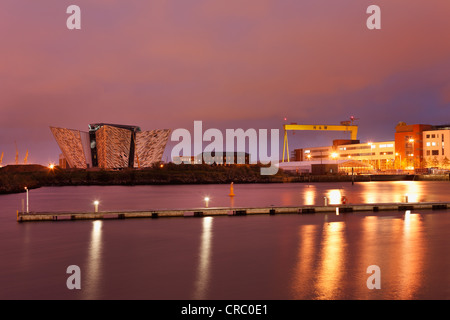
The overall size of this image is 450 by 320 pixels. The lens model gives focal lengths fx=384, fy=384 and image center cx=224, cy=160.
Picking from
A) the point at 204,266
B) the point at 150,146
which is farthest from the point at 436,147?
the point at 204,266

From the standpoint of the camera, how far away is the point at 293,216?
30.1 metres

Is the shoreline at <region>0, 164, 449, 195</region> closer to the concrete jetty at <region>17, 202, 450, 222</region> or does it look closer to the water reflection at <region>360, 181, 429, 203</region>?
the water reflection at <region>360, 181, 429, 203</region>

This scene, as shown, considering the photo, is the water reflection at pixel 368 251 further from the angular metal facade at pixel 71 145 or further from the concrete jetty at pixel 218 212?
the angular metal facade at pixel 71 145

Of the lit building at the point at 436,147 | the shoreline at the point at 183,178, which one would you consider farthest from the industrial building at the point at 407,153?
the shoreline at the point at 183,178

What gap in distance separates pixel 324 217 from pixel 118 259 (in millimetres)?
17820

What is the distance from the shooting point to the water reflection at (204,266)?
11.9m

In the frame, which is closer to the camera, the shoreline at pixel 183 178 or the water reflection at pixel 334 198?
the water reflection at pixel 334 198

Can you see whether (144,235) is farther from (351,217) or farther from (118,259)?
(351,217)

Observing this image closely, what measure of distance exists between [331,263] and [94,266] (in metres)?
9.39

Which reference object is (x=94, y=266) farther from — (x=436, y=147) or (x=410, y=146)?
(x=410, y=146)

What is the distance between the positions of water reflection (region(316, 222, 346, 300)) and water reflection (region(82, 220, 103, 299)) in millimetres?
6919

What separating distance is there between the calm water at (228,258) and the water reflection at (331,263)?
3 cm

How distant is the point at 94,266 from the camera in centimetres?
1523
